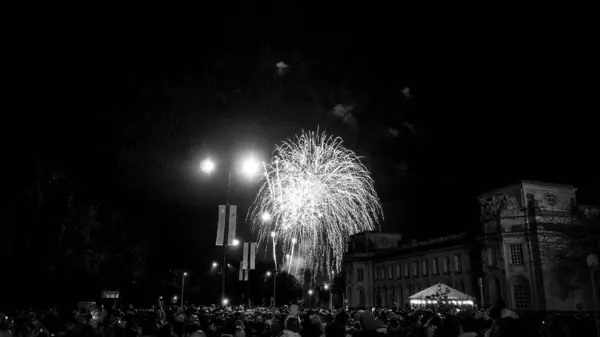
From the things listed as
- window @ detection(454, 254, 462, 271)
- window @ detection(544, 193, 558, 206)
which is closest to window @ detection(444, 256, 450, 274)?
window @ detection(454, 254, 462, 271)

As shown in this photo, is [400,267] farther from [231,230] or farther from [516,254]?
[231,230]

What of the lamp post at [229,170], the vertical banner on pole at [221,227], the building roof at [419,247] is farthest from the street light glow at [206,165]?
the building roof at [419,247]

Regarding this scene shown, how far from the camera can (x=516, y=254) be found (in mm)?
57688

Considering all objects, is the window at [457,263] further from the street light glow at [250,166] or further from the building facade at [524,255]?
the street light glow at [250,166]

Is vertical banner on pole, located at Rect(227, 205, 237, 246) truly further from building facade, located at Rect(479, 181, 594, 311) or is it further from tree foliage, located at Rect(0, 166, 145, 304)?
building facade, located at Rect(479, 181, 594, 311)

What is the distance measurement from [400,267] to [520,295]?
28.2m

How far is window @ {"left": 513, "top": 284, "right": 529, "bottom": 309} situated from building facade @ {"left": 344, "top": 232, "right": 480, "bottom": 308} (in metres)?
8.04

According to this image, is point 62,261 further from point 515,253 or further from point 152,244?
point 515,253

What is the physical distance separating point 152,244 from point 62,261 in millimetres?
17359

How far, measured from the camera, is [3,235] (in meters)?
36.9

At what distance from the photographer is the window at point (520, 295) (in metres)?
56.1

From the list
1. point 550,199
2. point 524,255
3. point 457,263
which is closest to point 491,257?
point 524,255

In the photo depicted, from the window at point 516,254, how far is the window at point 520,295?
2828 millimetres

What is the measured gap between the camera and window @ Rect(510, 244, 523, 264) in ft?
188
